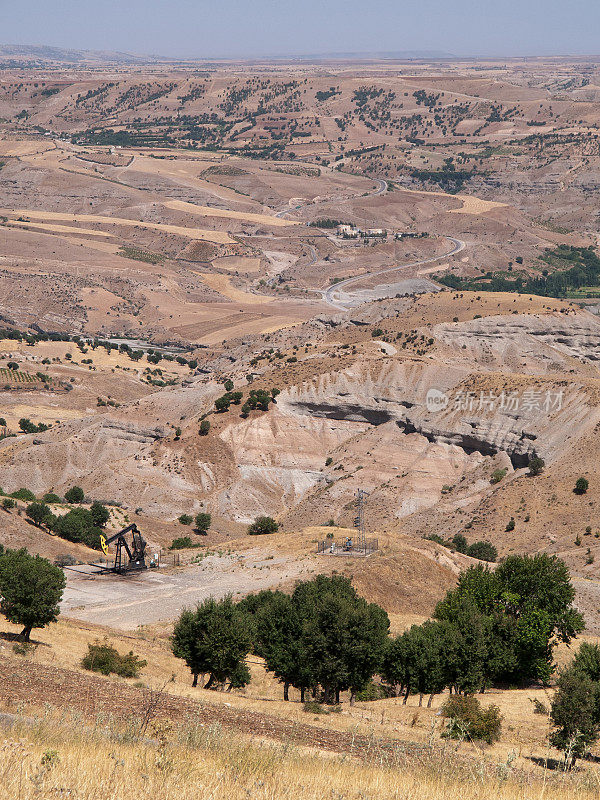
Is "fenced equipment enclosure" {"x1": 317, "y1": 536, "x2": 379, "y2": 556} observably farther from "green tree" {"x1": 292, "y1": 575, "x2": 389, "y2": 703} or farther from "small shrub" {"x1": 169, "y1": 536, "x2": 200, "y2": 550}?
"green tree" {"x1": 292, "y1": 575, "x2": 389, "y2": 703}

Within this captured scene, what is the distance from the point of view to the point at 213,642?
3797 centimetres

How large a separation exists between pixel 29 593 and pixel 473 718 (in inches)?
743

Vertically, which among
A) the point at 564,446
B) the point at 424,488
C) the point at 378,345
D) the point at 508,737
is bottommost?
the point at 508,737

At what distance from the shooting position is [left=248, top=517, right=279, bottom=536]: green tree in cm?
8069

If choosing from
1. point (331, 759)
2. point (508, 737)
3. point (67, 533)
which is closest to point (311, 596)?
point (508, 737)

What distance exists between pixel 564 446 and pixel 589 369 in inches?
1363

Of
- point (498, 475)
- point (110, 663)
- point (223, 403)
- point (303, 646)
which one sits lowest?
point (110, 663)

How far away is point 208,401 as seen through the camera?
109 m

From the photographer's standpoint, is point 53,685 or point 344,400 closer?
point 53,685

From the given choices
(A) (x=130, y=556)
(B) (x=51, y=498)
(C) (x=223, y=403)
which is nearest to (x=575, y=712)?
(A) (x=130, y=556)

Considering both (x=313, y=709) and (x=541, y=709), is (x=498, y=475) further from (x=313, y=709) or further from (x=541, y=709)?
(x=313, y=709)

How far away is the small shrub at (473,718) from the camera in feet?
104

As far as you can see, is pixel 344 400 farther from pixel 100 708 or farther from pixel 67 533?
pixel 100 708

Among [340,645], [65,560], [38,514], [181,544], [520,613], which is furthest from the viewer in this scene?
[181,544]
